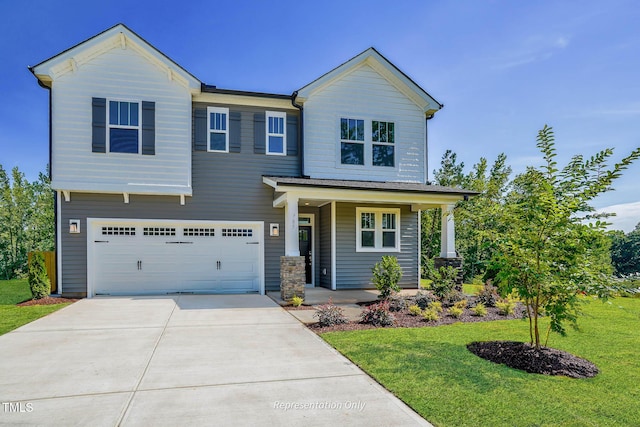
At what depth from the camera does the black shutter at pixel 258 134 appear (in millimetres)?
11891

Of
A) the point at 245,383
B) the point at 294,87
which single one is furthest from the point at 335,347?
the point at 294,87

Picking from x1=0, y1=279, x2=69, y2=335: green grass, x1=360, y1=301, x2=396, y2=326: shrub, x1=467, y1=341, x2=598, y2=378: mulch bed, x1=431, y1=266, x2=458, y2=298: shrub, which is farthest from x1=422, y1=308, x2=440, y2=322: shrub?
x1=0, y1=279, x2=69, y2=335: green grass

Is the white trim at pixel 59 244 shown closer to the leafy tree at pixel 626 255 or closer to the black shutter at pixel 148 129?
the black shutter at pixel 148 129

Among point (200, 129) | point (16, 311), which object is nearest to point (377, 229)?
point (200, 129)

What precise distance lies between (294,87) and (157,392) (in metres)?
10.3

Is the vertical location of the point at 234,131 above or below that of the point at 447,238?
above

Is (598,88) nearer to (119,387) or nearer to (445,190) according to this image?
(445,190)

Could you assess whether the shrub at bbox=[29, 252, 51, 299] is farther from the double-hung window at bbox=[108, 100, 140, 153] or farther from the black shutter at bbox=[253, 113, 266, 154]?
the black shutter at bbox=[253, 113, 266, 154]

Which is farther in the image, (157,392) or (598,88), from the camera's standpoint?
(598,88)

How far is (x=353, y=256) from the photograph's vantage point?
12.5 metres

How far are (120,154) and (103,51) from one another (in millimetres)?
3035

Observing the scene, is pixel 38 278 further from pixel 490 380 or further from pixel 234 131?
pixel 490 380

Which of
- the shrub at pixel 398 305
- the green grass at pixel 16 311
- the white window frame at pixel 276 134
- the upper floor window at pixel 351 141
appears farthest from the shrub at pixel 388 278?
the green grass at pixel 16 311

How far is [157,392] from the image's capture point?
4.01m
